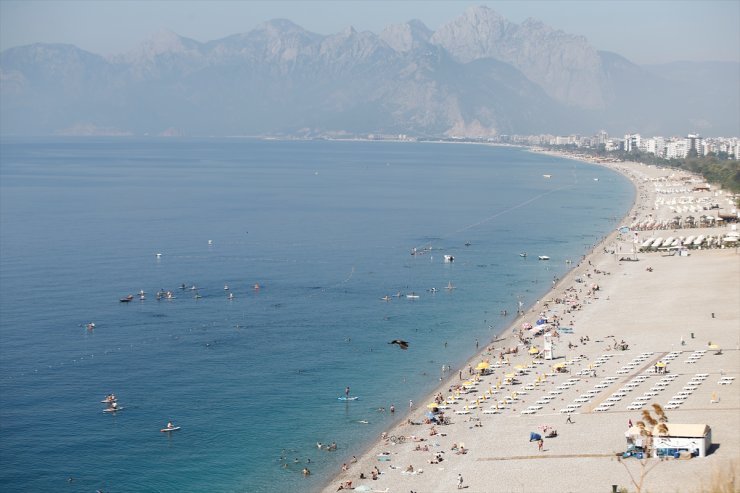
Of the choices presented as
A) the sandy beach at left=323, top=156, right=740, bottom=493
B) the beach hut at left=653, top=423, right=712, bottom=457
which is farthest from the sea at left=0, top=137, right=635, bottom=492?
the beach hut at left=653, top=423, right=712, bottom=457

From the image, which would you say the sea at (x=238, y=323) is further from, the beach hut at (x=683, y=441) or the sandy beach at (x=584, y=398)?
the beach hut at (x=683, y=441)

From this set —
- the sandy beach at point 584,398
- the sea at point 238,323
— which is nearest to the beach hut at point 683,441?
the sandy beach at point 584,398

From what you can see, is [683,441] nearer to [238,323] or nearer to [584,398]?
[584,398]

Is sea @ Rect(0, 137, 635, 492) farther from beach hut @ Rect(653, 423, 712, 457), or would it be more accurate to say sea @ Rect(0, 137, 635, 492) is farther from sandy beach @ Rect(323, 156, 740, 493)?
beach hut @ Rect(653, 423, 712, 457)

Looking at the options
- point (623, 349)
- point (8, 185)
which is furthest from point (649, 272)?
point (8, 185)

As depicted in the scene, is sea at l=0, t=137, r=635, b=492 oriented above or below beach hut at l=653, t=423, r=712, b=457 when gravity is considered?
below

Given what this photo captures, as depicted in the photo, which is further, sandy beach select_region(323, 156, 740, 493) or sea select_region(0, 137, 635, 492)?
sea select_region(0, 137, 635, 492)
